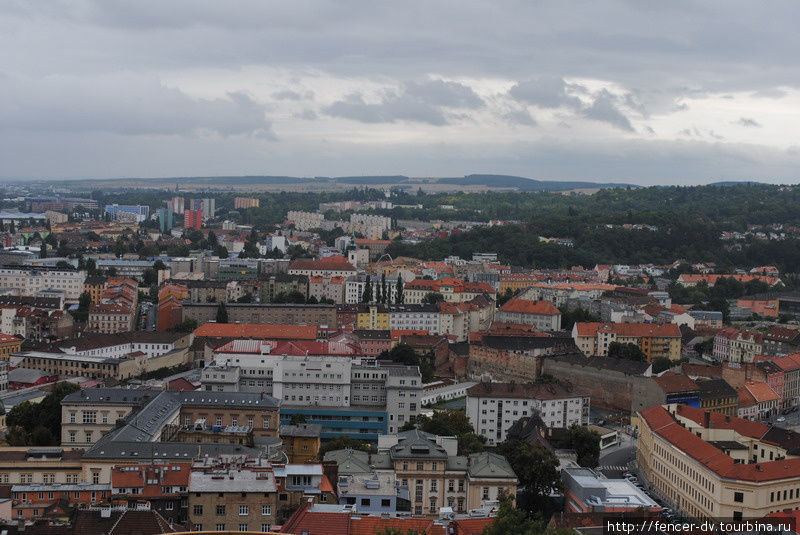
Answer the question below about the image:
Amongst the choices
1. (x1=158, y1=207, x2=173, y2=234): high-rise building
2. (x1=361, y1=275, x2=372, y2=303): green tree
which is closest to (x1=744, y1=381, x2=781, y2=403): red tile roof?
(x1=361, y1=275, x2=372, y2=303): green tree

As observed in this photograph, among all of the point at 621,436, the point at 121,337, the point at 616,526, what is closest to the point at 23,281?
the point at 121,337

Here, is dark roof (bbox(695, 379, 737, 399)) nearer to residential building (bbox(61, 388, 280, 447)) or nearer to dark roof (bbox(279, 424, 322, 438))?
dark roof (bbox(279, 424, 322, 438))

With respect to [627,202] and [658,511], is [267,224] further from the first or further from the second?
[658,511]

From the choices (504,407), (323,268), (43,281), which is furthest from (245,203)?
(504,407)

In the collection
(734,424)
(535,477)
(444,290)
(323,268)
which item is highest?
(323,268)

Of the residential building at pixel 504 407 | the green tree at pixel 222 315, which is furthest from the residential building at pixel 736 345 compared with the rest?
the green tree at pixel 222 315

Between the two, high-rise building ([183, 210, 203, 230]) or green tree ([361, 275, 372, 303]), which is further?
high-rise building ([183, 210, 203, 230])

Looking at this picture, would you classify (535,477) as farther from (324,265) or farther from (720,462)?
(324,265)
